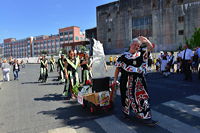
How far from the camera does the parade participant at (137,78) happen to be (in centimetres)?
388

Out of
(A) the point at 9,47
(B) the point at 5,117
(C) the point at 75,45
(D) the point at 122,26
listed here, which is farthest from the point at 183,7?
(A) the point at 9,47

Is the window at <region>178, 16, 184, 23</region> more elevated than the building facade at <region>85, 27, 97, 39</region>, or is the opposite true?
the building facade at <region>85, 27, 97, 39</region>

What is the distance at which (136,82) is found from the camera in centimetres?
393

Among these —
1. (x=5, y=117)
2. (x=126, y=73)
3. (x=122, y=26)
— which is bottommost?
(x=5, y=117)

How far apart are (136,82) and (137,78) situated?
9 cm

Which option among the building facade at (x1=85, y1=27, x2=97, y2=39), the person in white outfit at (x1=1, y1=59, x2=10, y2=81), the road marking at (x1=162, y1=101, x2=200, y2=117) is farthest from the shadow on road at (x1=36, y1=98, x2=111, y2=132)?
the building facade at (x1=85, y1=27, x2=97, y2=39)

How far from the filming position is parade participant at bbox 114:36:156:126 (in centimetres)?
388

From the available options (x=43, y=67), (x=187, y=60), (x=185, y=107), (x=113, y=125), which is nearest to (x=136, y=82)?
(x=113, y=125)

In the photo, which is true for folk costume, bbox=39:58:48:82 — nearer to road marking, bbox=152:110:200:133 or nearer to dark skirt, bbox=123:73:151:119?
dark skirt, bbox=123:73:151:119

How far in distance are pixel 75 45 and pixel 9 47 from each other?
116 meters

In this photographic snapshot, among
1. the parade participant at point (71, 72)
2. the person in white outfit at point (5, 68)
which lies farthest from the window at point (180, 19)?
the parade participant at point (71, 72)

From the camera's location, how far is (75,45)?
201ft

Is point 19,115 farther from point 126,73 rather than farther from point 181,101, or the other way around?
point 181,101

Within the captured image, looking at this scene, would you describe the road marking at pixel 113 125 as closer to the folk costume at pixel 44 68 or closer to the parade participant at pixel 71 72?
the parade participant at pixel 71 72
